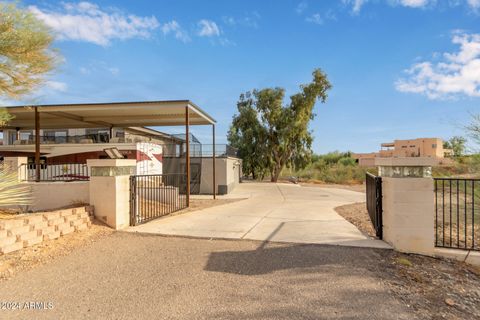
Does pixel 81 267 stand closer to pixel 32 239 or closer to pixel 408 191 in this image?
pixel 32 239

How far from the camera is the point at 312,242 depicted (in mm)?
5141

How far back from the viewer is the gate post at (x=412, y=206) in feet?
15.2

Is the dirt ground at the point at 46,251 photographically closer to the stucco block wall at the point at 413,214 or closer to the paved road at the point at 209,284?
the paved road at the point at 209,284

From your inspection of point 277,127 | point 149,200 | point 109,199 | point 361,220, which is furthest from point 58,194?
point 277,127

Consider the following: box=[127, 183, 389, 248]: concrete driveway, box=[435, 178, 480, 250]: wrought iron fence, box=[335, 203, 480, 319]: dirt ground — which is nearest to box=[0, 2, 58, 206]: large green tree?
box=[127, 183, 389, 248]: concrete driveway

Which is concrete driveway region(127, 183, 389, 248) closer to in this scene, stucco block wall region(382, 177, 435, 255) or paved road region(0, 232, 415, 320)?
stucco block wall region(382, 177, 435, 255)

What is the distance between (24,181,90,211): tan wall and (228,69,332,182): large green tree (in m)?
19.5

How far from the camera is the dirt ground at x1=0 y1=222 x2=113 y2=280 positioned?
389 centimetres

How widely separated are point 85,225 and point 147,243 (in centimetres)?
153

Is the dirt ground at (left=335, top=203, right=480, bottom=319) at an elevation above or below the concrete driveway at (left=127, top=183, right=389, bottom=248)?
below

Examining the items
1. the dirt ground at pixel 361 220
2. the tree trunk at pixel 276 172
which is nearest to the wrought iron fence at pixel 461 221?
the dirt ground at pixel 361 220

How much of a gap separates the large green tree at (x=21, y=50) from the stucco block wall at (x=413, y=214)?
24.4 ft

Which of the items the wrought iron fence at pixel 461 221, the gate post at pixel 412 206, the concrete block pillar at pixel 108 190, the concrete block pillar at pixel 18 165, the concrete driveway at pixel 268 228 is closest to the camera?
the gate post at pixel 412 206

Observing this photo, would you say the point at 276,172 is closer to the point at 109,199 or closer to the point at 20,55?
the point at 109,199
